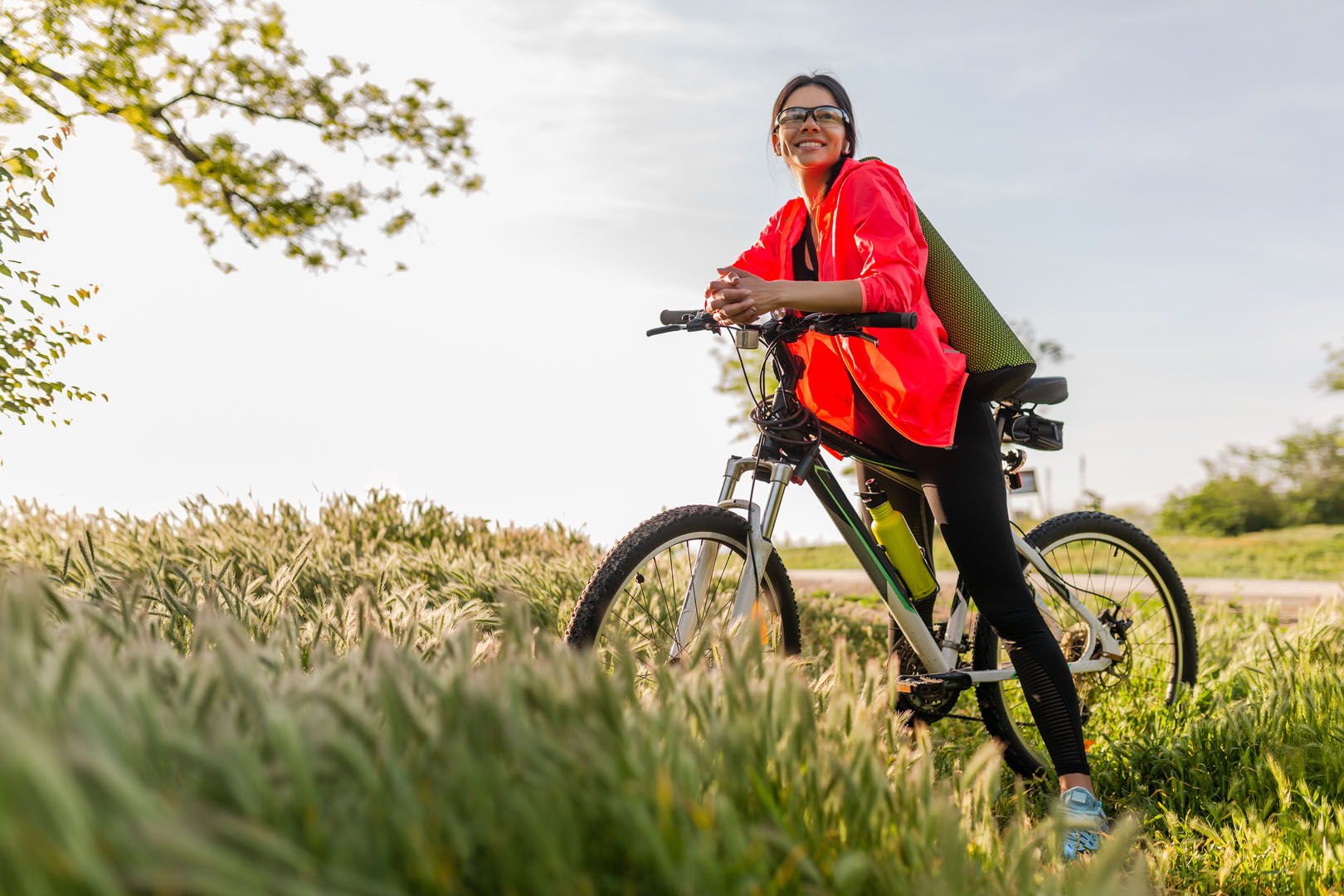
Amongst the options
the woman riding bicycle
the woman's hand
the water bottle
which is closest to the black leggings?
the woman riding bicycle

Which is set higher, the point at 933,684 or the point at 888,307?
the point at 888,307

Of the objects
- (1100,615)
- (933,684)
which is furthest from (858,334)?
(1100,615)

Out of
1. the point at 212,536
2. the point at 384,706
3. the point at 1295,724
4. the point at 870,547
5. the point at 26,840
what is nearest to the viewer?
the point at 26,840

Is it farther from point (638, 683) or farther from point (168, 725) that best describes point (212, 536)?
point (168, 725)

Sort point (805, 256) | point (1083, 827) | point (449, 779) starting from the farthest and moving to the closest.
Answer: point (805, 256)
point (1083, 827)
point (449, 779)

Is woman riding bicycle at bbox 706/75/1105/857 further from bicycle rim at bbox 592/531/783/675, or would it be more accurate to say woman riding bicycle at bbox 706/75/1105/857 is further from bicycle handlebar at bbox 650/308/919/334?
bicycle rim at bbox 592/531/783/675

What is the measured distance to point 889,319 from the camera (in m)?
3.03

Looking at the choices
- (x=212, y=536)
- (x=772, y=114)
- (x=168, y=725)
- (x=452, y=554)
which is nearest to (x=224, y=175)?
(x=212, y=536)

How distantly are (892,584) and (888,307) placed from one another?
3.94ft

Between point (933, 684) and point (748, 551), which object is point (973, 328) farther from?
point (933, 684)

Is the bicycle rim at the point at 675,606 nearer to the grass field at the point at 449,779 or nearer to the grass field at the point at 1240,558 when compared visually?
the grass field at the point at 449,779

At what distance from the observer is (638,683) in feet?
10.8

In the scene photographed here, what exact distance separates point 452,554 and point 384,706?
5.41 meters

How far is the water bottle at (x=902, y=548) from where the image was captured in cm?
378
